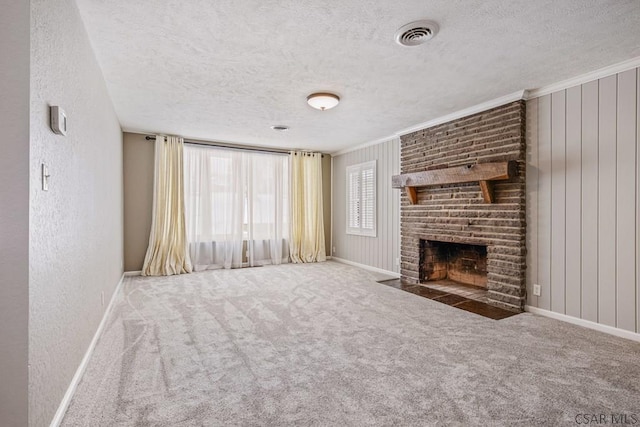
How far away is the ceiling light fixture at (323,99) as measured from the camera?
3.67 m

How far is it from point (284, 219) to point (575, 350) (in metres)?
5.33

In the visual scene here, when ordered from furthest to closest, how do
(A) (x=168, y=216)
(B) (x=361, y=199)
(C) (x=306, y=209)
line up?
1. (C) (x=306, y=209)
2. (B) (x=361, y=199)
3. (A) (x=168, y=216)

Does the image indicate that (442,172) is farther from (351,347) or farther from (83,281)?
(83,281)

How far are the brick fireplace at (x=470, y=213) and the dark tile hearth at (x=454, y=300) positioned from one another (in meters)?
0.17

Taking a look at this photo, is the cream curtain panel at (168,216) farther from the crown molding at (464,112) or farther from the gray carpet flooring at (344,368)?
the crown molding at (464,112)

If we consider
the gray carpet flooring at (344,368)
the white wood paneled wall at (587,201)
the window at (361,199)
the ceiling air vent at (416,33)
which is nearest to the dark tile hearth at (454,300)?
the gray carpet flooring at (344,368)

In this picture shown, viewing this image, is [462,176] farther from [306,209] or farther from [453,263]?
[306,209]

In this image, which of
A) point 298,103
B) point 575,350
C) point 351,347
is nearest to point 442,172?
point 298,103

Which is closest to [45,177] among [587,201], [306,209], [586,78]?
[587,201]

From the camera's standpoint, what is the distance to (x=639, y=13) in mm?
2232

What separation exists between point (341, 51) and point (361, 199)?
399cm

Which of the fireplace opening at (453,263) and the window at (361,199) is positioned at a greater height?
the window at (361,199)

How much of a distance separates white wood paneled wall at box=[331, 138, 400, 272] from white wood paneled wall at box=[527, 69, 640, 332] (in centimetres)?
225

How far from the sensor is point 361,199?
258 inches
